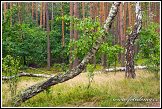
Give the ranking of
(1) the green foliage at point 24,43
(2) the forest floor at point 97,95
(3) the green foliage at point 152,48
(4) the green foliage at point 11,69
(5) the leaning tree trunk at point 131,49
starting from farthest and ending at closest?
1. (1) the green foliage at point 24,43
2. (5) the leaning tree trunk at point 131,49
3. (3) the green foliage at point 152,48
4. (4) the green foliage at point 11,69
5. (2) the forest floor at point 97,95

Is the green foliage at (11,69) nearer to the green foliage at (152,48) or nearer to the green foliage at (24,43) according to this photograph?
the green foliage at (152,48)

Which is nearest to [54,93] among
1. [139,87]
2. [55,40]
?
[139,87]

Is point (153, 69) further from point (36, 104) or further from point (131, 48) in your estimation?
point (36, 104)

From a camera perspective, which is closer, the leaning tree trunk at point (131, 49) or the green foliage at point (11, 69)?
the green foliage at point (11, 69)

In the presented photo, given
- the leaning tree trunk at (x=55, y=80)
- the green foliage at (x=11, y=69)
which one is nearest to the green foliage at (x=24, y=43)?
the green foliage at (x=11, y=69)

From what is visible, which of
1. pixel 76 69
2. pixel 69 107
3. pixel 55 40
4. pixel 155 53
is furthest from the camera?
pixel 55 40

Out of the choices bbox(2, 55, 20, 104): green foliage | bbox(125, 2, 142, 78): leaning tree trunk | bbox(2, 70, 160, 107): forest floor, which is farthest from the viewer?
bbox(125, 2, 142, 78): leaning tree trunk

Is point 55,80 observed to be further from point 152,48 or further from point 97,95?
point 152,48

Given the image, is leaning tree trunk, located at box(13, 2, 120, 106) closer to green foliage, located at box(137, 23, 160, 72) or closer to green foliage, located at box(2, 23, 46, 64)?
green foliage, located at box(137, 23, 160, 72)

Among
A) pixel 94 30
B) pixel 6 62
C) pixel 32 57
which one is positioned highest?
pixel 94 30

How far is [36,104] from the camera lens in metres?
10.8

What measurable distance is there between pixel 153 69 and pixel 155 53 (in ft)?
2.44

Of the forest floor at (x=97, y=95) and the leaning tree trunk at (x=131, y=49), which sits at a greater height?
the leaning tree trunk at (x=131, y=49)

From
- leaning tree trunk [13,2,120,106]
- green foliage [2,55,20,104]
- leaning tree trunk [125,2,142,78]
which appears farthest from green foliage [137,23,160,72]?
green foliage [2,55,20,104]
